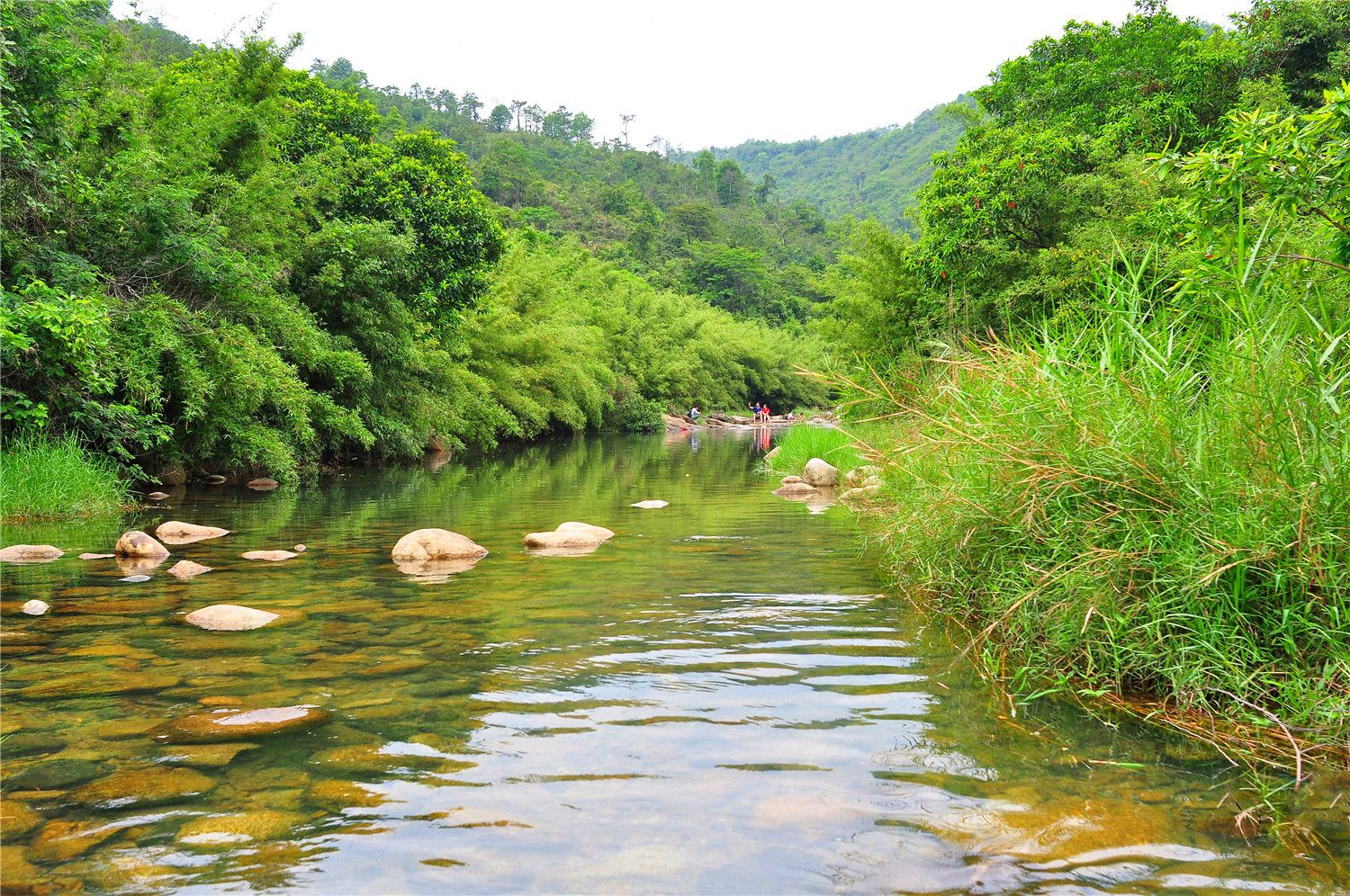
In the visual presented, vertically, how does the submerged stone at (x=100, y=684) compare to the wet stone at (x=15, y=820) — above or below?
below

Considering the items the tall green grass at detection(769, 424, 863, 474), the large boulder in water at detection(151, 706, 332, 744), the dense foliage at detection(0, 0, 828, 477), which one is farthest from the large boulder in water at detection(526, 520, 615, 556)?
the tall green grass at detection(769, 424, 863, 474)

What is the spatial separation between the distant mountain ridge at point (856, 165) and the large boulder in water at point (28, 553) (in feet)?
291

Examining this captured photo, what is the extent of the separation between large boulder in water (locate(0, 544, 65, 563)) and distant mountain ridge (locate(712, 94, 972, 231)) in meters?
88.6

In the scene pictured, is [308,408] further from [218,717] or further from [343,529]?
[218,717]

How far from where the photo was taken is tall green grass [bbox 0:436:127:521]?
32.6ft

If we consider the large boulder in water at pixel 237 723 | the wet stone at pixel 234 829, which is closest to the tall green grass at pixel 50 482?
the large boulder in water at pixel 237 723

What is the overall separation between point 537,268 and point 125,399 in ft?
74.2

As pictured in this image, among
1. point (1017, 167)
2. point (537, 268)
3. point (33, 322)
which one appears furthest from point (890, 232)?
point (33, 322)

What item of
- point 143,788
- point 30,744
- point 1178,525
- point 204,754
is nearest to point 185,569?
point 30,744

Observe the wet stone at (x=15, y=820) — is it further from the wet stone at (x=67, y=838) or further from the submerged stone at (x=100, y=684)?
the submerged stone at (x=100, y=684)

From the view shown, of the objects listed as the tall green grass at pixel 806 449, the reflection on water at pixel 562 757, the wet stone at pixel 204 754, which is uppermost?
the wet stone at pixel 204 754

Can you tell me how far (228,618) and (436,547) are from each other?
2.94 m

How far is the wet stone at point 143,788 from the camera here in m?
3.21

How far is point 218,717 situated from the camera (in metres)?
4.05
